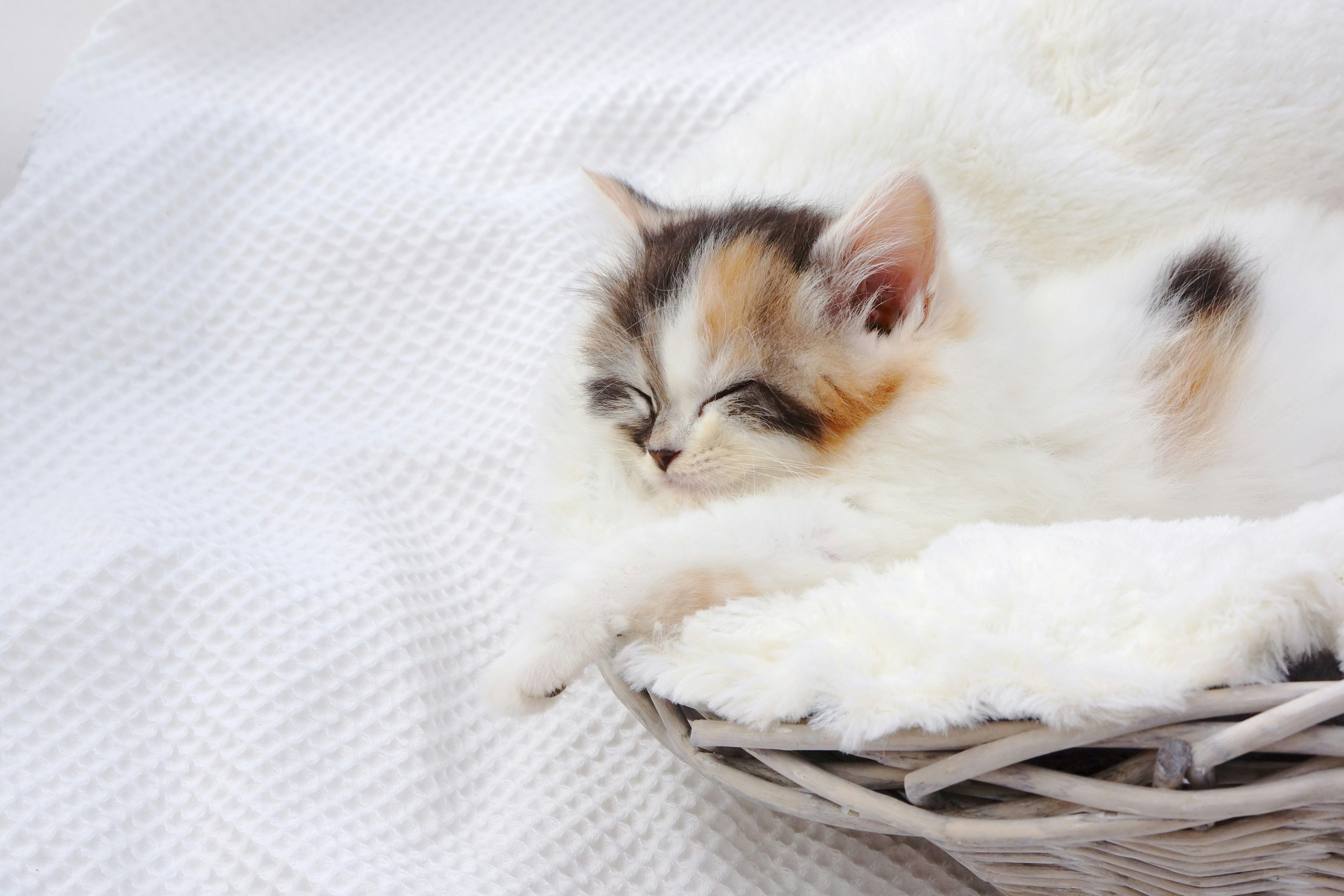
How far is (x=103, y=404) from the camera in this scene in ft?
4.65

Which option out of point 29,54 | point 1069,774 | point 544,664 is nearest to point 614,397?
point 544,664

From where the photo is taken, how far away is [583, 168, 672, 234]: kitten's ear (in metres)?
1.15

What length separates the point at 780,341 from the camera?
101 centimetres

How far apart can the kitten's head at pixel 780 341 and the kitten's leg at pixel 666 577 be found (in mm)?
71

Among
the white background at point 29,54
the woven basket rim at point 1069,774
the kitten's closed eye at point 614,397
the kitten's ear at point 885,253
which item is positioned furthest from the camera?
the white background at point 29,54

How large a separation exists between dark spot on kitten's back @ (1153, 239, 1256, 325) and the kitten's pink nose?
0.55 meters

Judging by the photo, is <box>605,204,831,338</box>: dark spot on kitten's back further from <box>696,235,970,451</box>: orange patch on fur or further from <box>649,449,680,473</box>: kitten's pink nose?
<box>649,449,680,473</box>: kitten's pink nose

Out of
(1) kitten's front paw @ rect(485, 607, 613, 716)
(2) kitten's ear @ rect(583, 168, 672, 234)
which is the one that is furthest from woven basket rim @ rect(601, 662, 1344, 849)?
(2) kitten's ear @ rect(583, 168, 672, 234)

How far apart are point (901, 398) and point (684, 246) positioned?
0.90 feet

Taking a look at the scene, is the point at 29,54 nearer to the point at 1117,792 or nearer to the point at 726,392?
the point at 726,392

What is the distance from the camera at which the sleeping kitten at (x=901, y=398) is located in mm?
966

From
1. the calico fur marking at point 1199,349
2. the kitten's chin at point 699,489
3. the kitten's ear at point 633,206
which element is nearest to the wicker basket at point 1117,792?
the kitten's chin at point 699,489

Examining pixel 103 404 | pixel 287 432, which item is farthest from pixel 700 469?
pixel 103 404

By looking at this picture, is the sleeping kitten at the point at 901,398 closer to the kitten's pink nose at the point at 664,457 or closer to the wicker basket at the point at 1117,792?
the kitten's pink nose at the point at 664,457
